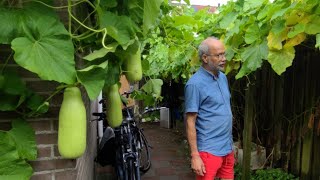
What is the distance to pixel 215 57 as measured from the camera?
2.88m

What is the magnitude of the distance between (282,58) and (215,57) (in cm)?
57

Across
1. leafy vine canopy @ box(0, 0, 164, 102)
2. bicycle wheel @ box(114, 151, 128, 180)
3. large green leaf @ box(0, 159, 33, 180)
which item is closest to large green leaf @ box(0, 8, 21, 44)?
leafy vine canopy @ box(0, 0, 164, 102)

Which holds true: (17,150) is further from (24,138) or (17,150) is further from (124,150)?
(124,150)

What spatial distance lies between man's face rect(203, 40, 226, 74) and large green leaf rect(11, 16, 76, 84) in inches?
75.1

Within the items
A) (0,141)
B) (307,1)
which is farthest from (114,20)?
(307,1)

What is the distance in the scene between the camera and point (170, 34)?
3197 mm

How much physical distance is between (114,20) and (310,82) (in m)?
3.39

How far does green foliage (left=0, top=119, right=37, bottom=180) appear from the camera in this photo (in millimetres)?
1142

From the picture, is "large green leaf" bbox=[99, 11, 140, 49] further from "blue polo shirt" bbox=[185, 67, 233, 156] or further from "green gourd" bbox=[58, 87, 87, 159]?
"blue polo shirt" bbox=[185, 67, 233, 156]

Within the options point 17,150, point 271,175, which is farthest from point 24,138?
point 271,175

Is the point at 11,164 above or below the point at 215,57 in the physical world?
below

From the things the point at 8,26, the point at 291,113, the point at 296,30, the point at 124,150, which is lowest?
the point at 124,150

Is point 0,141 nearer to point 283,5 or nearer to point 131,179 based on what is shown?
point 283,5

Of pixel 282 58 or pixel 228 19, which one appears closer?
pixel 282 58
